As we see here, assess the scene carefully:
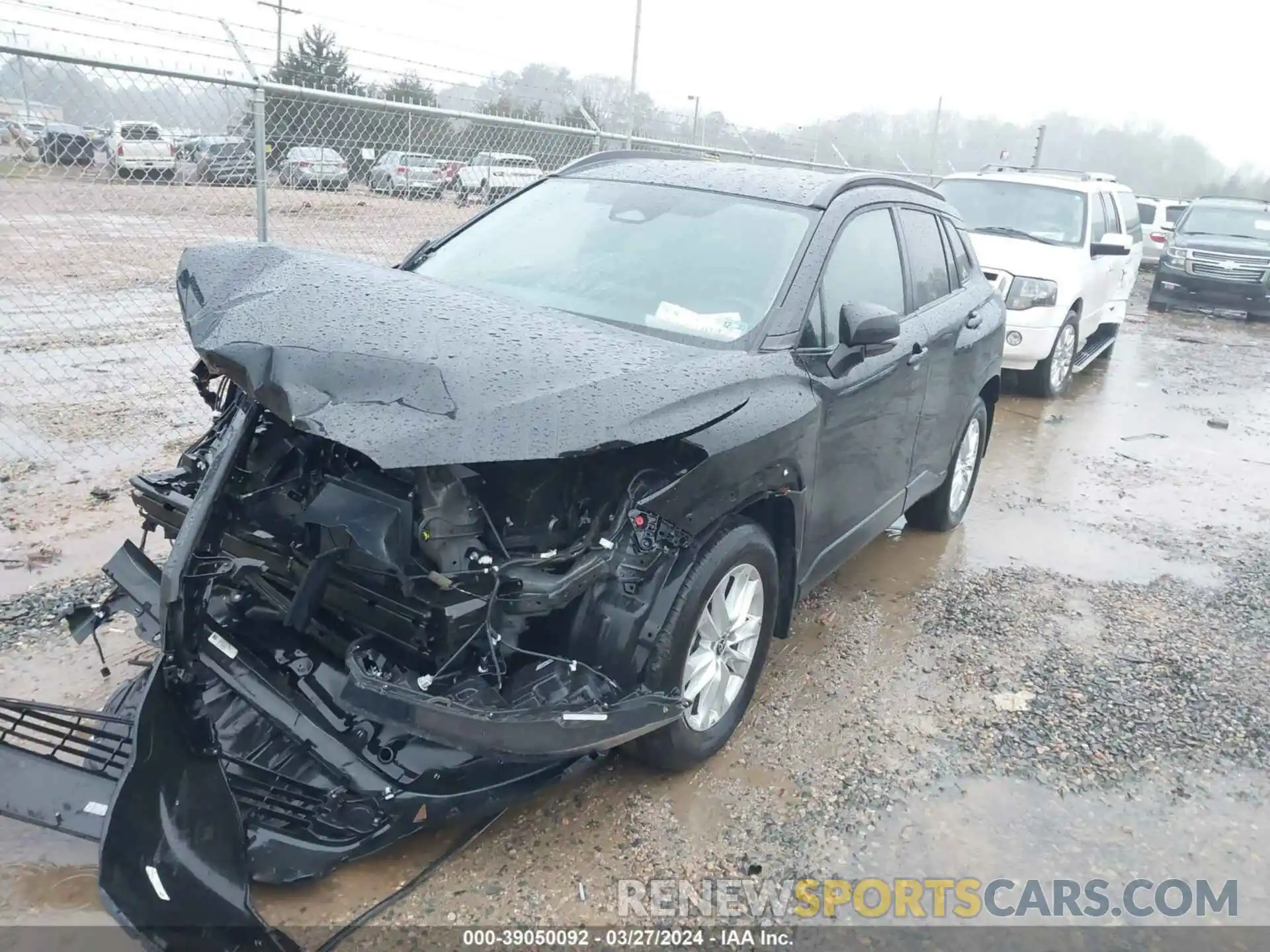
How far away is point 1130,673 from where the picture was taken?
420 cm

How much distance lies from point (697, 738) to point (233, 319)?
1958 mm

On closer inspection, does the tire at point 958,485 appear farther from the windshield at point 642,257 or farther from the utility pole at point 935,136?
the utility pole at point 935,136

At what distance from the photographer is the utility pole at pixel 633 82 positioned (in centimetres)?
917

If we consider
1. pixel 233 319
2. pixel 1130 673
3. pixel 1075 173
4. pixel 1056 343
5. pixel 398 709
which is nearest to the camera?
pixel 398 709

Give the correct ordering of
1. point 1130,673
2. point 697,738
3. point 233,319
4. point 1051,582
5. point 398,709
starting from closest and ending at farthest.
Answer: point 398,709, point 233,319, point 697,738, point 1130,673, point 1051,582

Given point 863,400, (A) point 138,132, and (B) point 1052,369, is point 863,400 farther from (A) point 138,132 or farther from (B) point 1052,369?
(B) point 1052,369

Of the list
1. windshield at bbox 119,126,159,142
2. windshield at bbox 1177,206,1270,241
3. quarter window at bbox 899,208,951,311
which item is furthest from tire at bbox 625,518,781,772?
windshield at bbox 1177,206,1270,241

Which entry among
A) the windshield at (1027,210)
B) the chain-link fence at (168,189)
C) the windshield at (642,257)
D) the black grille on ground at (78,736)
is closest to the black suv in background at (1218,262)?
the windshield at (1027,210)

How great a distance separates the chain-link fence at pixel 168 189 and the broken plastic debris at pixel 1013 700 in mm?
4771

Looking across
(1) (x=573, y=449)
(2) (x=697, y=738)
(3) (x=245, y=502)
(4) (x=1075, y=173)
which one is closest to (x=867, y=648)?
(2) (x=697, y=738)

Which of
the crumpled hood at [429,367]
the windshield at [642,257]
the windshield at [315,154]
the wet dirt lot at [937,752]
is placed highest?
the windshield at [315,154]

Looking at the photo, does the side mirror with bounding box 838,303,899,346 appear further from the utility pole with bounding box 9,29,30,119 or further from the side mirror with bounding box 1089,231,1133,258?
the side mirror with bounding box 1089,231,1133,258

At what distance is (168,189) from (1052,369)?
7.66 metres

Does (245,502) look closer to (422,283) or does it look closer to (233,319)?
(233,319)
